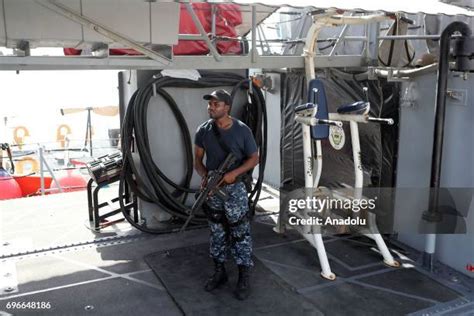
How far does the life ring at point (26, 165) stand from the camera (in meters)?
11.5

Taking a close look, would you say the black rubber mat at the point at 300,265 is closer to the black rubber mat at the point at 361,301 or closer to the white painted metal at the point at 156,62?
the black rubber mat at the point at 361,301

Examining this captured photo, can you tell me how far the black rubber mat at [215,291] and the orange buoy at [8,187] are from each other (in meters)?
5.31

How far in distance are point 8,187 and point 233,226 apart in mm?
6574

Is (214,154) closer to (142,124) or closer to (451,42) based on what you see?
(142,124)

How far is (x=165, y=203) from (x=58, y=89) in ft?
Answer: 46.5

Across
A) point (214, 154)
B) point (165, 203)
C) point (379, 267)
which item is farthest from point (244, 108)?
point (379, 267)

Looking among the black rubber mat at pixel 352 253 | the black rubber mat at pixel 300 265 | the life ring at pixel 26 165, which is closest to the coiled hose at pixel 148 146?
the black rubber mat at pixel 300 265

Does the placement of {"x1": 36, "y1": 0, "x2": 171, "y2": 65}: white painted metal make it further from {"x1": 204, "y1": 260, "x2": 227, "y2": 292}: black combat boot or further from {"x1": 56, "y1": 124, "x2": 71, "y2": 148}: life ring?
{"x1": 56, "y1": 124, "x2": 71, "y2": 148}: life ring

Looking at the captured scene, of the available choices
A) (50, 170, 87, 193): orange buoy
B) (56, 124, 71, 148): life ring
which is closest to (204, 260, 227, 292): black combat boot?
(50, 170, 87, 193): orange buoy

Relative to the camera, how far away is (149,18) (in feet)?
12.3

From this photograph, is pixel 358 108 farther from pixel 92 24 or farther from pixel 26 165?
pixel 26 165

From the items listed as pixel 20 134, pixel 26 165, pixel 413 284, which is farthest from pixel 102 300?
pixel 20 134

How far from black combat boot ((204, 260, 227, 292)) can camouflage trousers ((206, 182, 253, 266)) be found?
69 millimetres

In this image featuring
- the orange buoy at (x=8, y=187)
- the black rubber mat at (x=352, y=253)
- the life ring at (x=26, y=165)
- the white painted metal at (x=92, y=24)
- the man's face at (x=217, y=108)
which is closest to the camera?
the white painted metal at (x=92, y=24)
